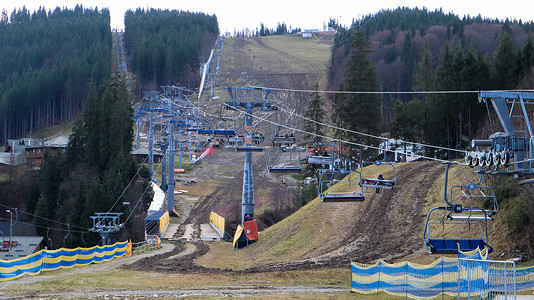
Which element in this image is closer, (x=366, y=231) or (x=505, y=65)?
(x=366, y=231)

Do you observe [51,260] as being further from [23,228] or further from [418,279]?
[23,228]

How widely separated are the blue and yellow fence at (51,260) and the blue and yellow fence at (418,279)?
1445 cm

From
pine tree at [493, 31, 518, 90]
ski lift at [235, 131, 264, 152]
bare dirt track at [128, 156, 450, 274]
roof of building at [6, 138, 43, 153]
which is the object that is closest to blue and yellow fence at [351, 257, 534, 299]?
bare dirt track at [128, 156, 450, 274]

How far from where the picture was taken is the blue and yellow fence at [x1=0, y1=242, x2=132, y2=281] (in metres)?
26.0

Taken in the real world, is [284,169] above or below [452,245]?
above

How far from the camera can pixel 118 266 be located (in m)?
32.3

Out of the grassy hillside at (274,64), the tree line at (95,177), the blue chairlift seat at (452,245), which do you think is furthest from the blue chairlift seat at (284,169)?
the grassy hillside at (274,64)

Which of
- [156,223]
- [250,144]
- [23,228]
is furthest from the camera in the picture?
[23,228]

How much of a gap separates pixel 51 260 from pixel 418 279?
59.8 feet

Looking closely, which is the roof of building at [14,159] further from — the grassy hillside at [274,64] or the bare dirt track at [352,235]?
Result: the bare dirt track at [352,235]

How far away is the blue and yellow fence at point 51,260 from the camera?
2598 cm

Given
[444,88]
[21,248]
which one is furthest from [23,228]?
[444,88]

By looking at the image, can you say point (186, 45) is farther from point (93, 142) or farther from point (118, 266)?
point (118, 266)

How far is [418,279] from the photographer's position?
18531mm
